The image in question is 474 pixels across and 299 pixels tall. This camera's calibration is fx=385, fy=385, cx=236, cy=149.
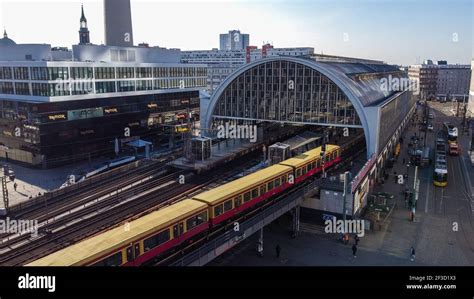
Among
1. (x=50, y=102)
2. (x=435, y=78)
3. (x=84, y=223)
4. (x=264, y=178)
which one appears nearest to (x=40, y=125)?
(x=50, y=102)

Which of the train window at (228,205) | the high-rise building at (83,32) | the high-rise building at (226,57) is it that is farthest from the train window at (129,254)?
the high-rise building at (226,57)

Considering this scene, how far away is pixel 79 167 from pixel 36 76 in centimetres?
1178

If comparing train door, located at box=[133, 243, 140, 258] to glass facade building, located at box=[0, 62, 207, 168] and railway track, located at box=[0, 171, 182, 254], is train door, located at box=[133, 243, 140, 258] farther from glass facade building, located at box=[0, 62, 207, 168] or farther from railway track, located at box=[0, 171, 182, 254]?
glass facade building, located at box=[0, 62, 207, 168]

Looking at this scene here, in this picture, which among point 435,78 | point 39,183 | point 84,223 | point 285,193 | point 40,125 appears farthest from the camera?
point 435,78

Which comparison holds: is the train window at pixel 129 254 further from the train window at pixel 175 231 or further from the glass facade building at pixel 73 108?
the glass facade building at pixel 73 108

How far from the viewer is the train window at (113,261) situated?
15945mm

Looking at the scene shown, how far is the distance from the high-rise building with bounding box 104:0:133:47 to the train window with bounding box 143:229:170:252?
72626 mm

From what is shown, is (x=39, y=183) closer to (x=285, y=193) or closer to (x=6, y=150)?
(x=6, y=150)

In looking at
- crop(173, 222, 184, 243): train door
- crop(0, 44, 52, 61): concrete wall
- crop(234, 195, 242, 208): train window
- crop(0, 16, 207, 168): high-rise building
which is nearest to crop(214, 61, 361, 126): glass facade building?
crop(0, 16, 207, 168): high-rise building

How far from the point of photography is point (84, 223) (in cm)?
2528

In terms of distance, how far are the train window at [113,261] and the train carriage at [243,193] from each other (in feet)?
21.5

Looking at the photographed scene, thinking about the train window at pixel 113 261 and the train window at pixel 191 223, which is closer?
the train window at pixel 113 261

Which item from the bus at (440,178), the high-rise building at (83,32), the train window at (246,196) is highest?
the high-rise building at (83,32)
